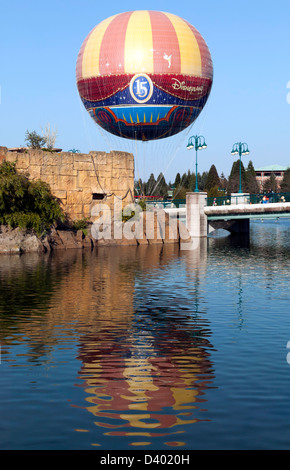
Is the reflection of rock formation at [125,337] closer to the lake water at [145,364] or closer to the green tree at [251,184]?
the lake water at [145,364]

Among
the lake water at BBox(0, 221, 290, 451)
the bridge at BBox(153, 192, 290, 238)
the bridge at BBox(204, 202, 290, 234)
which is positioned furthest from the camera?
the bridge at BBox(153, 192, 290, 238)

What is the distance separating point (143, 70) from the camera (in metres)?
48.9

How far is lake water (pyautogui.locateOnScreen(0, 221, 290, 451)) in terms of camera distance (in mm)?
10148

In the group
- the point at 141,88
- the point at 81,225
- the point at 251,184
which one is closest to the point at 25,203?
the point at 81,225

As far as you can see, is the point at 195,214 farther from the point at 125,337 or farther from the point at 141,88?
the point at 125,337

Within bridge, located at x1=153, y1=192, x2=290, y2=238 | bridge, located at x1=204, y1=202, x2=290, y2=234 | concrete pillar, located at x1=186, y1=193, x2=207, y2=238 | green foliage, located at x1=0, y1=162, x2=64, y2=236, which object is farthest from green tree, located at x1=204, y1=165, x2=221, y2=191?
green foliage, located at x1=0, y1=162, x2=64, y2=236

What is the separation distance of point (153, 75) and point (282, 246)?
18.0 meters

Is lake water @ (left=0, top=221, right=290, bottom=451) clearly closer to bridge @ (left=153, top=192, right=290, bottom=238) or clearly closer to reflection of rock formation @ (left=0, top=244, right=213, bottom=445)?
reflection of rock formation @ (left=0, top=244, right=213, bottom=445)

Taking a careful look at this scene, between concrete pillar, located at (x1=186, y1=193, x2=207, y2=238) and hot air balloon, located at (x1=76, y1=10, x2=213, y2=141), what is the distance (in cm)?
1174

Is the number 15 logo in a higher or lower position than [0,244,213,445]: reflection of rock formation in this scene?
higher

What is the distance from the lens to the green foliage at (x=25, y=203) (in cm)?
4762

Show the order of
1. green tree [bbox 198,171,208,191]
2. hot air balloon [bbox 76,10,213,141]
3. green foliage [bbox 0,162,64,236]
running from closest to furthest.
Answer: green foliage [bbox 0,162,64,236] → hot air balloon [bbox 76,10,213,141] → green tree [bbox 198,171,208,191]

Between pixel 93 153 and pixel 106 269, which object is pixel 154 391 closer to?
pixel 106 269

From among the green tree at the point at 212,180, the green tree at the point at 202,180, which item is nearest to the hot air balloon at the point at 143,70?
the green tree at the point at 212,180
